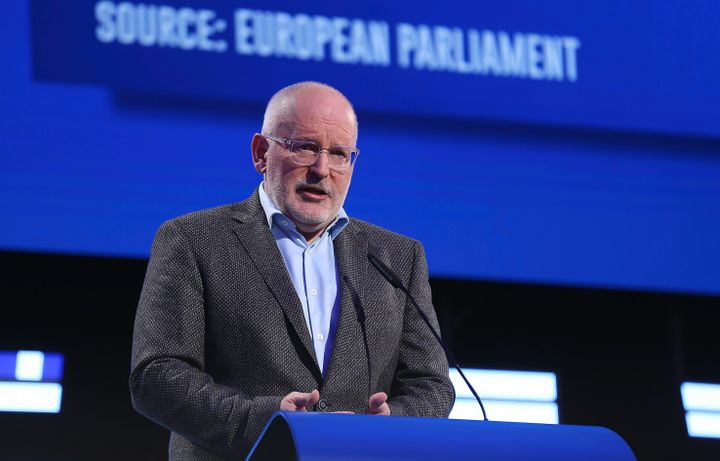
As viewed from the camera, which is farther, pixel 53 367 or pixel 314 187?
pixel 53 367

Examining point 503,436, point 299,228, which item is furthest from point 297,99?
point 503,436

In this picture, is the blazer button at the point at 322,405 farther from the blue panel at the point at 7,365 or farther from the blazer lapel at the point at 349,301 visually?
the blue panel at the point at 7,365

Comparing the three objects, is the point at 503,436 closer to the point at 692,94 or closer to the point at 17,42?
the point at 17,42

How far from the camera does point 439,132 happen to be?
377cm

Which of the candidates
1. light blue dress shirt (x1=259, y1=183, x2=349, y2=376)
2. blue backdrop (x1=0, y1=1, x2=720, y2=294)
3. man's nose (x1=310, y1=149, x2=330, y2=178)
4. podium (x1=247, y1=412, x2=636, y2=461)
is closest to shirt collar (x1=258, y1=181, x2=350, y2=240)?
light blue dress shirt (x1=259, y1=183, x2=349, y2=376)

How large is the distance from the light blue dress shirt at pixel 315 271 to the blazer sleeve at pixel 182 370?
6.8 inches

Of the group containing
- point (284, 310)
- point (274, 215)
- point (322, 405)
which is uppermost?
point (274, 215)

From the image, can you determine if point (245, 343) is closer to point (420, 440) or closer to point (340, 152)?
point (340, 152)

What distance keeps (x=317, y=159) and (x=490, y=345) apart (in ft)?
8.75

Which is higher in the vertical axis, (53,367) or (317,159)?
(317,159)

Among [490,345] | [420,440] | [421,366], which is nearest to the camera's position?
[420,440]

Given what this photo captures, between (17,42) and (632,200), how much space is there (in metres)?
2.19

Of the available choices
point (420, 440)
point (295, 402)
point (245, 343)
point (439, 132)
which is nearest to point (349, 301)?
point (245, 343)

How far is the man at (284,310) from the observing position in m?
1.72
